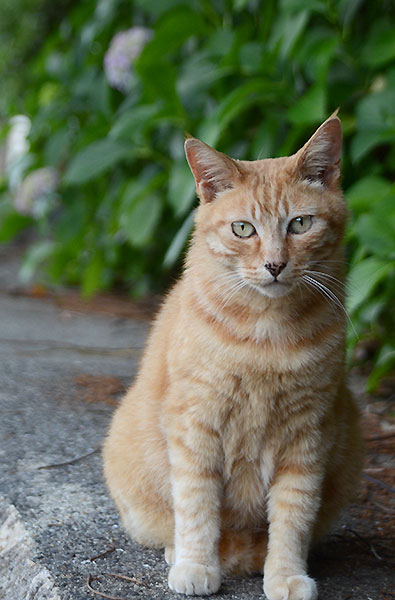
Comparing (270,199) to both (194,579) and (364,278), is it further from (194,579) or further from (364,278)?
(364,278)

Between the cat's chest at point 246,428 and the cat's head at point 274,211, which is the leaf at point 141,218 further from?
the cat's chest at point 246,428

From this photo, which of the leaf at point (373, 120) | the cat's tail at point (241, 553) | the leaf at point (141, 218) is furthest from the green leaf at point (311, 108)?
the cat's tail at point (241, 553)

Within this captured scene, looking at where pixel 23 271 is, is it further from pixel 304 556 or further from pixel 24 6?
pixel 304 556

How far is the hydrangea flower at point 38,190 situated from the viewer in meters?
4.83

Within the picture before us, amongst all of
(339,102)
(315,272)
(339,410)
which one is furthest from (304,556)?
(339,102)

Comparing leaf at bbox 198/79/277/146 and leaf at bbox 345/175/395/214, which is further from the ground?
leaf at bbox 198/79/277/146

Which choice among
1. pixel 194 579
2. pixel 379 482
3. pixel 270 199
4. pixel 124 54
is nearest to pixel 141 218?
pixel 124 54

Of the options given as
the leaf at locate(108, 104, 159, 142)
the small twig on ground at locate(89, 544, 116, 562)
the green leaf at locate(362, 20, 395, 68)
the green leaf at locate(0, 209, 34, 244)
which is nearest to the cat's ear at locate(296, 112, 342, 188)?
the small twig on ground at locate(89, 544, 116, 562)

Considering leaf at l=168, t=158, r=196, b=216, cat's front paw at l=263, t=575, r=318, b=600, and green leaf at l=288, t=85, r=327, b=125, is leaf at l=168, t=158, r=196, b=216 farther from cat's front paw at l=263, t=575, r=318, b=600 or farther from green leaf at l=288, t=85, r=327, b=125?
cat's front paw at l=263, t=575, r=318, b=600

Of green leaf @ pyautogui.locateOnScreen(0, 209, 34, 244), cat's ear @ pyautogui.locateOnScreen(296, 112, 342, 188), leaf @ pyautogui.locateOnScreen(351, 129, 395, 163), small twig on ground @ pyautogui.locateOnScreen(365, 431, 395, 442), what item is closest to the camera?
cat's ear @ pyautogui.locateOnScreen(296, 112, 342, 188)

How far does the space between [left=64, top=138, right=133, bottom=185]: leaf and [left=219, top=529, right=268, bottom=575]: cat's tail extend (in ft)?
8.05

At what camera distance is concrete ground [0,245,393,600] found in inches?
65.8

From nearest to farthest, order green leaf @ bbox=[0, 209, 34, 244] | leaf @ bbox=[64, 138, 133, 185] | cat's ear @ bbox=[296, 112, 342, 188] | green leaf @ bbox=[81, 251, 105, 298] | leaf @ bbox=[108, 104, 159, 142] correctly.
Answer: cat's ear @ bbox=[296, 112, 342, 188]
leaf @ bbox=[108, 104, 159, 142]
leaf @ bbox=[64, 138, 133, 185]
green leaf @ bbox=[81, 251, 105, 298]
green leaf @ bbox=[0, 209, 34, 244]

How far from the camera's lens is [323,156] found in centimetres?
174
